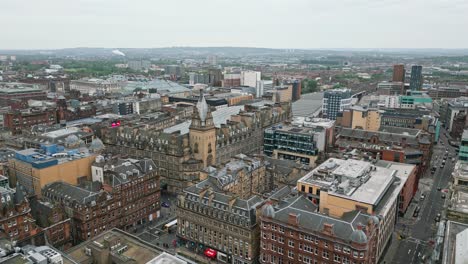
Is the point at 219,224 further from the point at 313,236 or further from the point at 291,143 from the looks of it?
the point at 291,143

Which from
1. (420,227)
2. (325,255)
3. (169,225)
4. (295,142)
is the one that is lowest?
(420,227)

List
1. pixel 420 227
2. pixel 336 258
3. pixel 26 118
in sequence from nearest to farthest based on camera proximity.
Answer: pixel 336 258, pixel 420 227, pixel 26 118

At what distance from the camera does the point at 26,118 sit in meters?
188

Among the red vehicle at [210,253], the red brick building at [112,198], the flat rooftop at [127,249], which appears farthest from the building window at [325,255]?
the red brick building at [112,198]

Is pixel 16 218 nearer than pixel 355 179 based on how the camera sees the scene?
Yes

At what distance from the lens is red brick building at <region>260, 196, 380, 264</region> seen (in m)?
71.6

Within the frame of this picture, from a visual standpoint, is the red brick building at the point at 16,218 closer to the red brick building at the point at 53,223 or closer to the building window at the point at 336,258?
the red brick building at the point at 53,223

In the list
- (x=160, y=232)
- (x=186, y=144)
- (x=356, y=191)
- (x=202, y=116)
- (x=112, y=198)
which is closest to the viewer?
(x=356, y=191)

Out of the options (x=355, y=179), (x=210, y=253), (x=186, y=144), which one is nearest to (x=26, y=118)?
(x=186, y=144)

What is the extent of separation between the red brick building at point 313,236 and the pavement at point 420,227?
18009 millimetres

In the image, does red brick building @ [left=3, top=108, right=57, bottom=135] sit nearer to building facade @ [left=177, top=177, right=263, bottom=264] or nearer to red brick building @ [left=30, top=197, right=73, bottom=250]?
red brick building @ [left=30, top=197, right=73, bottom=250]

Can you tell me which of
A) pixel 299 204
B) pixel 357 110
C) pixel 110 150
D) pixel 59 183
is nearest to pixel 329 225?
pixel 299 204

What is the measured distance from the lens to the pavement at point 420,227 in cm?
9300

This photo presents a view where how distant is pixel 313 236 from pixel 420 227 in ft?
167
